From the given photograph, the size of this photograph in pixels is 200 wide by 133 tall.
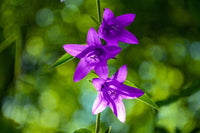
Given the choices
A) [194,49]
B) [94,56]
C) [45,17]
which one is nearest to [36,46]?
[45,17]

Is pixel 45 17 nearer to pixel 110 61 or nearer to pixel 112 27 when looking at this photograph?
pixel 110 61

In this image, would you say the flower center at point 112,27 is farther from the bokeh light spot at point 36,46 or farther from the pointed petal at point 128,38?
the bokeh light spot at point 36,46

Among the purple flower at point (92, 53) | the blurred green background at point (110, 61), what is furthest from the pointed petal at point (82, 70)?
the blurred green background at point (110, 61)

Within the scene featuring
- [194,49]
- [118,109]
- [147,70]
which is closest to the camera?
[118,109]

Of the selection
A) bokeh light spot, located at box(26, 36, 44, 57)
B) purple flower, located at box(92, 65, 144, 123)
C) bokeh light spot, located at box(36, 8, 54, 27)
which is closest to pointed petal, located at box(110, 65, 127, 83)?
purple flower, located at box(92, 65, 144, 123)

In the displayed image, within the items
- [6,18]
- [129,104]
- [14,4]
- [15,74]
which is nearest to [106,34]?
[15,74]

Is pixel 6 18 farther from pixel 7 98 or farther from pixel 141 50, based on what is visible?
pixel 141 50

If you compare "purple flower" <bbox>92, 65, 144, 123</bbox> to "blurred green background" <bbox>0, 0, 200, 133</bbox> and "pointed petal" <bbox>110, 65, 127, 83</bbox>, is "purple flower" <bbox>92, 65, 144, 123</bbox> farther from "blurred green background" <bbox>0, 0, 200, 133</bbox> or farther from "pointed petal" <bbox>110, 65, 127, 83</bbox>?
"blurred green background" <bbox>0, 0, 200, 133</bbox>
